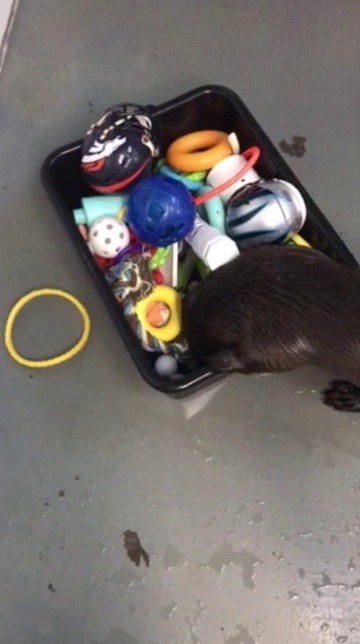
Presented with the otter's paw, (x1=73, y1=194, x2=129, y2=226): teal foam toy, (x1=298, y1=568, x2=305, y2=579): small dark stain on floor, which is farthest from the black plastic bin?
(x1=298, y1=568, x2=305, y2=579): small dark stain on floor

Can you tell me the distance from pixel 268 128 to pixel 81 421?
2.34 ft

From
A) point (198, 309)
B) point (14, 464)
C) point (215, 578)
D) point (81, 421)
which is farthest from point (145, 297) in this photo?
point (215, 578)

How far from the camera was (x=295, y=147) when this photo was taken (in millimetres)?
1379

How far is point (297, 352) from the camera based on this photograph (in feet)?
3.29

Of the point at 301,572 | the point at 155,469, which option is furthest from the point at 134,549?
the point at 301,572

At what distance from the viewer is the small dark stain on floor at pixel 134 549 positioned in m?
1.08

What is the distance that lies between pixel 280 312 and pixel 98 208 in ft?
1.27

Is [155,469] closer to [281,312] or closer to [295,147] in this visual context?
[281,312]

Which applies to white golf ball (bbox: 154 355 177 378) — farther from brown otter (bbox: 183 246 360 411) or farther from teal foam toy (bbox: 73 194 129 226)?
teal foam toy (bbox: 73 194 129 226)

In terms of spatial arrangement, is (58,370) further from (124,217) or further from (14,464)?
(124,217)

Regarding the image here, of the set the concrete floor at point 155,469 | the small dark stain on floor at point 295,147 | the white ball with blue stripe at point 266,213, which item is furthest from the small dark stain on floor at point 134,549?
the small dark stain on floor at point 295,147

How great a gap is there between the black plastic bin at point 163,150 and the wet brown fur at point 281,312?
3.0 inches

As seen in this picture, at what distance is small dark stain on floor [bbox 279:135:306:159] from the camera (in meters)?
1.37

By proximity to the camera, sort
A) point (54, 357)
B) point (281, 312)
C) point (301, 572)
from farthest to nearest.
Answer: point (54, 357)
point (301, 572)
point (281, 312)
